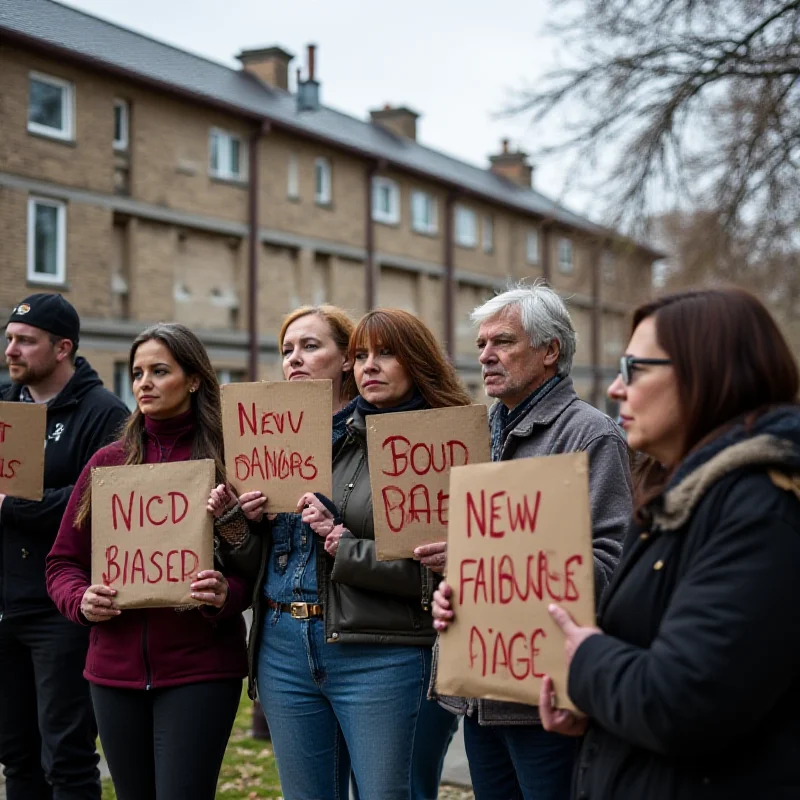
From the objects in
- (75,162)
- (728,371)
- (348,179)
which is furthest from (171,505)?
(348,179)

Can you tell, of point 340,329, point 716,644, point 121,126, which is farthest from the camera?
point 121,126

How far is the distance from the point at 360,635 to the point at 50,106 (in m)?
18.0

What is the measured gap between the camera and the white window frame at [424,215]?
2861 cm

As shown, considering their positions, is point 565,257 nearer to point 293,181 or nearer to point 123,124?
point 293,181

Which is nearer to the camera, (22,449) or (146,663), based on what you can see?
(146,663)

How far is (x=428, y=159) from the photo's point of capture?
32.4m

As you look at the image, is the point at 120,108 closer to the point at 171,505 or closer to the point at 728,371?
the point at 171,505

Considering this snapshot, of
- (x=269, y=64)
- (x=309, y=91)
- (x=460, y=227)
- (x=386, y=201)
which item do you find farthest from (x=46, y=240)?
(x=460, y=227)

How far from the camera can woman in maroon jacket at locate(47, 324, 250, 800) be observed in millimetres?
3107

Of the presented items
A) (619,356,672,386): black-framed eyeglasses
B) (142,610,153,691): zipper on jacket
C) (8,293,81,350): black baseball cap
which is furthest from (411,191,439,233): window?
(619,356,672,386): black-framed eyeglasses

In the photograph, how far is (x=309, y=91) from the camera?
27438 mm

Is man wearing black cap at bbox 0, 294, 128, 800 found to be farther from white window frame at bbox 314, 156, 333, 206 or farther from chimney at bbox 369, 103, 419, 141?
chimney at bbox 369, 103, 419, 141

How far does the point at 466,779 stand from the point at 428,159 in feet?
95.1

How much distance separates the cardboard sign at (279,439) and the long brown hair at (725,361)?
1.37 m
